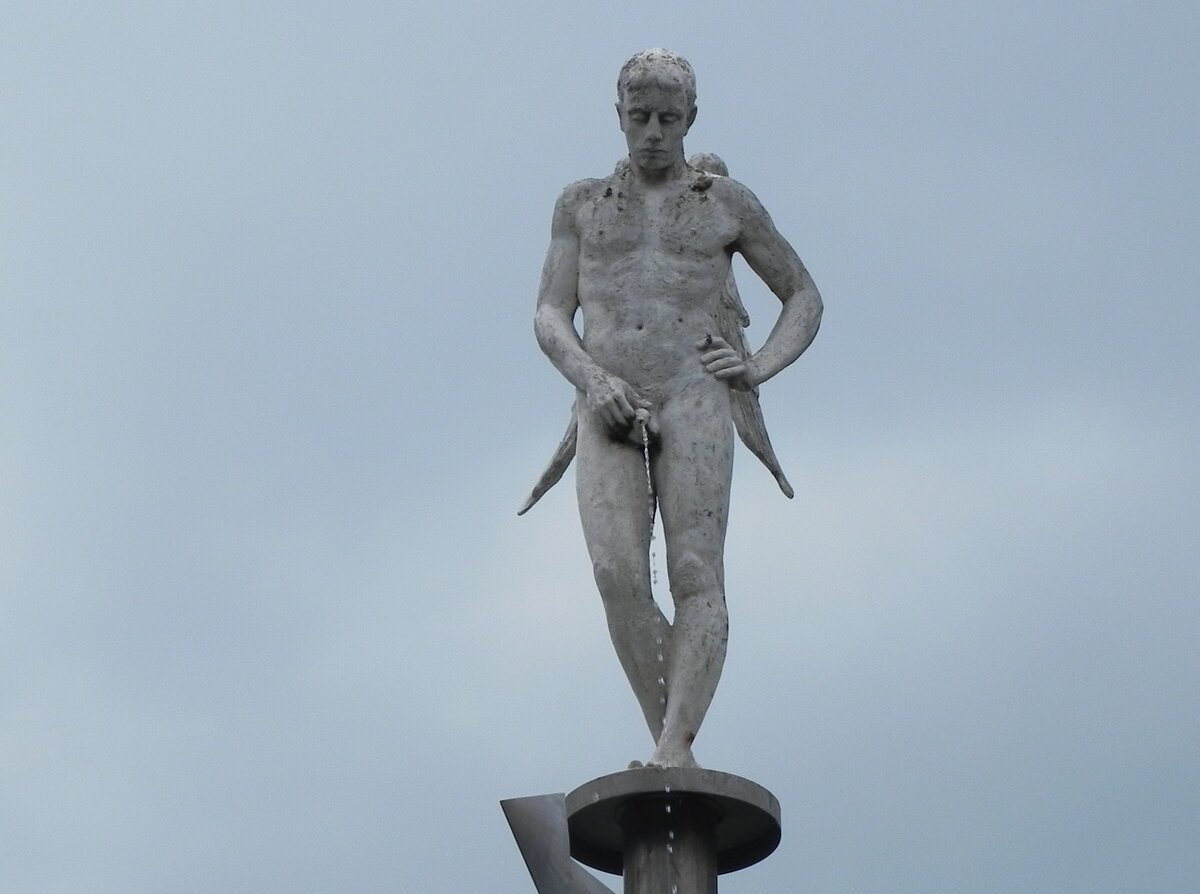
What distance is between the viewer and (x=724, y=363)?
13.9 m

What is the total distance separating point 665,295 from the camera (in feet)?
46.0

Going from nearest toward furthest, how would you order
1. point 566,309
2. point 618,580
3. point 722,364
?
point 618,580 < point 722,364 < point 566,309

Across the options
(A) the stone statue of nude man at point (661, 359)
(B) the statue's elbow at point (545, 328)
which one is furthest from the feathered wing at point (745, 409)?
(B) the statue's elbow at point (545, 328)

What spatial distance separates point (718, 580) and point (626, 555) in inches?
20.0

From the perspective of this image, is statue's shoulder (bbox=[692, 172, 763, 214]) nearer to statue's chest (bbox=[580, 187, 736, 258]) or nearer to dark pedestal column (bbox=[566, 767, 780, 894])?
statue's chest (bbox=[580, 187, 736, 258])

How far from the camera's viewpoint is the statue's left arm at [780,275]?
14.2 meters

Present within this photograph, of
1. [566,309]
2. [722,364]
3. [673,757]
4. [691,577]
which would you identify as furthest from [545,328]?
[673,757]

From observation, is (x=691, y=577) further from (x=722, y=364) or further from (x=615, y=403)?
(x=722, y=364)

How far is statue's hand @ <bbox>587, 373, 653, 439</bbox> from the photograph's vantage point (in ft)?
44.8

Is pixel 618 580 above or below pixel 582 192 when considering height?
below

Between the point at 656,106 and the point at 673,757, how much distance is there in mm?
3550

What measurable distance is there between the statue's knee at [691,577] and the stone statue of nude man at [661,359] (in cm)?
1

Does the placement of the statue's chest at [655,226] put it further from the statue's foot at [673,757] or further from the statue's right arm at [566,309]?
the statue's foot at [673,757]

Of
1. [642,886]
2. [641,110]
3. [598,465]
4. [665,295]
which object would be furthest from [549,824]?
[641,110]
